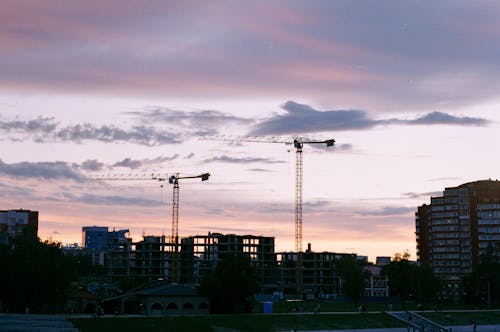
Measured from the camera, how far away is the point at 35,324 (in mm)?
83438

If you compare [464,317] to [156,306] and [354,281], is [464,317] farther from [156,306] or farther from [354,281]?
[156,306]

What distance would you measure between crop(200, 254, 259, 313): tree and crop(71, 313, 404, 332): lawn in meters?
9.36

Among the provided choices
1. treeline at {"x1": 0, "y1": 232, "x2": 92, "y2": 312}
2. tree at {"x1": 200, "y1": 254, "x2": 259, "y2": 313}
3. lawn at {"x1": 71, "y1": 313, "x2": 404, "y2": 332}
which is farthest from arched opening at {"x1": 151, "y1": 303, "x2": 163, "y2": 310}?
treeline at {"x1": 0, "y1": 232, "x2": 92, "y2": 312}

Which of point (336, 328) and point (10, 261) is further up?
point (10, 261)

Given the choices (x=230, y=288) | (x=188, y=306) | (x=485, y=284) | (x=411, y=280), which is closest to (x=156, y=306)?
(x=188, y=306)

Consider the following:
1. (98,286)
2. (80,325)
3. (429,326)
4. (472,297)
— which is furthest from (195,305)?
(472,297)

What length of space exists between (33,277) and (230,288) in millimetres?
31089

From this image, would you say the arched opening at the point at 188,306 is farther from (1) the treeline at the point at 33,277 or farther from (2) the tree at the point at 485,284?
(2) the tree at the point at 485,284

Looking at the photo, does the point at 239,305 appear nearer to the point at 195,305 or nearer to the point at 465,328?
the point at 195,305

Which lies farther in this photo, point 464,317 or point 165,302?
point 464,317

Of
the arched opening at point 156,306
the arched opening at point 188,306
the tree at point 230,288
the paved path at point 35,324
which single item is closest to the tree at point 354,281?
the tree at point 230,288

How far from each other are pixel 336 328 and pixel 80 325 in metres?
35.4

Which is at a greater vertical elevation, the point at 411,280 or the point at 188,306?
the point at 411,280

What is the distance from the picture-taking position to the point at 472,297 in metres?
162
